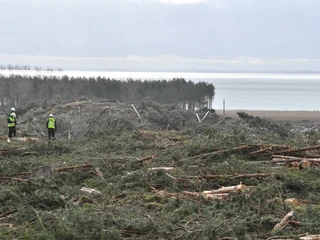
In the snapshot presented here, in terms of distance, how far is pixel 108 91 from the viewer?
63.4 metres

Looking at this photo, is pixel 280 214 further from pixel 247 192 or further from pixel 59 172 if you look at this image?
pixel 59 172

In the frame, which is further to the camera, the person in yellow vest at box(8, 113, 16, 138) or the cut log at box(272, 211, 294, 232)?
the person in yellow vest at box(8, 113, 16, 138)

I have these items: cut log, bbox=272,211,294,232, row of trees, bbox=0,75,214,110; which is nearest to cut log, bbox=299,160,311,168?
cut log, bbox=272,211,294,232

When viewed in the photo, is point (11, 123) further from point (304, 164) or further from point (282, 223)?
point (282, 223)

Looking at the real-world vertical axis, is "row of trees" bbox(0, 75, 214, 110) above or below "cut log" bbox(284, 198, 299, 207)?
above

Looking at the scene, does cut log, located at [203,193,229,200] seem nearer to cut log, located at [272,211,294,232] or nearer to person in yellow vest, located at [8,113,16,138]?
cut log, located at [272,211,294,232]

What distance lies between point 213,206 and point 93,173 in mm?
3954

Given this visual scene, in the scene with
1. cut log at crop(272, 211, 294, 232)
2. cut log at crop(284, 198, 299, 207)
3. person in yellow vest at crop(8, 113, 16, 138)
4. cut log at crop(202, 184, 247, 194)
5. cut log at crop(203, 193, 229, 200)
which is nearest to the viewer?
cut log at crop(272, 211, 294, 232)

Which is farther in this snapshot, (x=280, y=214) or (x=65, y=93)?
(x=65, y=93)

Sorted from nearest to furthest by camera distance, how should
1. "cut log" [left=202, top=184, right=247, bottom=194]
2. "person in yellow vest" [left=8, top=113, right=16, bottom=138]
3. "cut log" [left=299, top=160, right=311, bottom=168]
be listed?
"cut log" [left=202, top=184, right=247, bottom=194], "cut log" [left=299, top=160, right=311, bottom=168], "person in yellow vest" [left=8, top=113, right=16, bottom=138]

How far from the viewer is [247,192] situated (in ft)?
23.7

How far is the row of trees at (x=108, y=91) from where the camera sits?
6110 cm

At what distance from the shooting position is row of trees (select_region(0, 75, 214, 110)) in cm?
6110

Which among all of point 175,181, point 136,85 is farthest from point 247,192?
point 136,85
